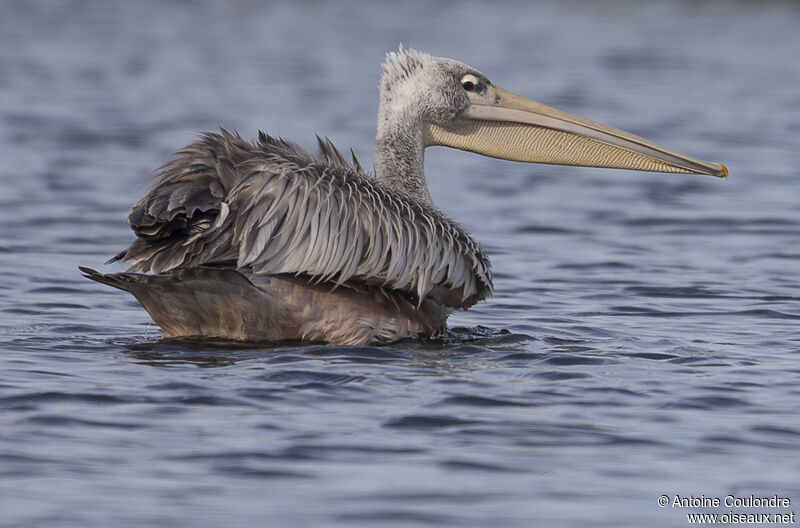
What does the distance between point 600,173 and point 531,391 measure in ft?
27.4

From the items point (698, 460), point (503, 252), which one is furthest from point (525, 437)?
point (503, 252)

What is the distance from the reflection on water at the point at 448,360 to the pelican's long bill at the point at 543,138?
86 centimetres

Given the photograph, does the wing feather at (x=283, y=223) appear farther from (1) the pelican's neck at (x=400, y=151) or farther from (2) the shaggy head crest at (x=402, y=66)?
(2) the shaggy head crest at (x=402, y=66)

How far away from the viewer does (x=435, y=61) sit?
7.27m

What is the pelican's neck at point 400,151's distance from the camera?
705 centimetres

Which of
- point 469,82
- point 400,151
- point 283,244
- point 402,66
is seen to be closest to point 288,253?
point 283,244

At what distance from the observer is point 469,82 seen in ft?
24.1

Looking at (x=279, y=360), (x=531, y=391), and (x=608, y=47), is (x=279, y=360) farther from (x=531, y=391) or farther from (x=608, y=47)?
(x=608, y=47)

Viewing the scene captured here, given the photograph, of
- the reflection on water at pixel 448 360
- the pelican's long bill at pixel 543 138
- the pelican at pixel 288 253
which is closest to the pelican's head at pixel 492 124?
the pelican's long bill at pixel 543 138

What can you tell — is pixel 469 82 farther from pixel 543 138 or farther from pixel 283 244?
pixel 283 244

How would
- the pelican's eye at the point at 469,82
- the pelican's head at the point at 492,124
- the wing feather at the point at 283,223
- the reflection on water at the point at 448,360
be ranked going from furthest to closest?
1. the pelican's eye at the point at 469,82
2. the pelican's head at the point at 492,124
3. the wing feather at the point at 283,223
4. the reflection on water at the point at 448,360

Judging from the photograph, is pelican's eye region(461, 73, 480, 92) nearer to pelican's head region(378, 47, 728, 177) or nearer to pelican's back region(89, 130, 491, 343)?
pelican's head region(378, 47, 728, 177)

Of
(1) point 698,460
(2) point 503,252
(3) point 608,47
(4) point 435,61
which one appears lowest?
(1) point 698,460

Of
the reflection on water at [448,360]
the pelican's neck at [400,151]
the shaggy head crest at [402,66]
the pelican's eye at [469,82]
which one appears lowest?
the reflection on water at [448,360]
